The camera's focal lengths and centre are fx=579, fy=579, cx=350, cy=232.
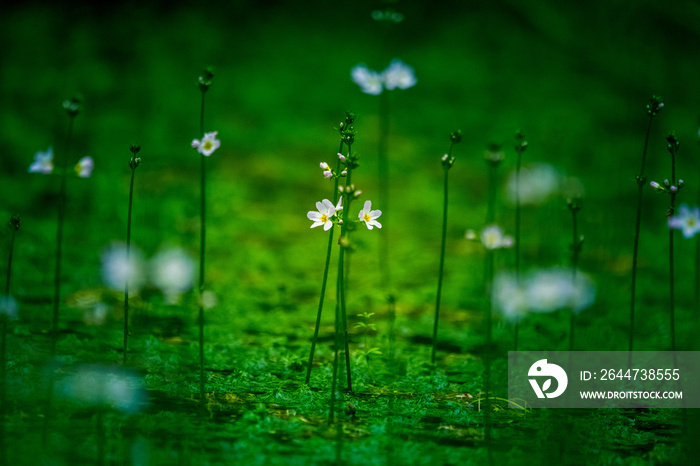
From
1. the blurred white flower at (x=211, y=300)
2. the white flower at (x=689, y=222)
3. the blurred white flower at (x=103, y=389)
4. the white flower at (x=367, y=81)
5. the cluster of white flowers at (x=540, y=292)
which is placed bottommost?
the blurred white flower at (x=103, y=389)

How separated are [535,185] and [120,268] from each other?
2.42 metres

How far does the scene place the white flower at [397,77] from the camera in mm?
2854

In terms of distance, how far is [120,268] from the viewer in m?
2.53

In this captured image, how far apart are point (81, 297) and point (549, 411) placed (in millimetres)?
1767

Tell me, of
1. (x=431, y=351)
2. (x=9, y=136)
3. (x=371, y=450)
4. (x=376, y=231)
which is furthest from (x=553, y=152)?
(x=9, y=136)

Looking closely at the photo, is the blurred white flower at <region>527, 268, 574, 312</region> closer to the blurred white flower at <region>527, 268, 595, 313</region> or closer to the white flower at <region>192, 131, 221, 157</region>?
the blurred white flower at <region>527, 268, 595, 313</region>

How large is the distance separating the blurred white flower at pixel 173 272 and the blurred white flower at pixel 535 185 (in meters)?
1.95

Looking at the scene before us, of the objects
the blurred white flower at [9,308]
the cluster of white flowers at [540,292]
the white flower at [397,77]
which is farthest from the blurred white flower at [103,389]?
the white flower at [397,77]

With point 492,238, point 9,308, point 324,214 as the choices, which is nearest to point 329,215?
point 324,214

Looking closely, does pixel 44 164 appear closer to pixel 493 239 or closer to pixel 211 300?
pixel 211 300

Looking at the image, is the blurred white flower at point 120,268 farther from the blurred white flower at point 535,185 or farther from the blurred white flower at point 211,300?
the blurred white flower at point 535,185

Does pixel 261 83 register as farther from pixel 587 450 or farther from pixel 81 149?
pixel 587 450

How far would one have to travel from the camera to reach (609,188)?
11.9 ft

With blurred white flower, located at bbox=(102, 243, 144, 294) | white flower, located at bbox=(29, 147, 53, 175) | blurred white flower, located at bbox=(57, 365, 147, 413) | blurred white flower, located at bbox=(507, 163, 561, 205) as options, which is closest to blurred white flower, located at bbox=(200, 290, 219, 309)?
blurred white flower, located at bbox=(102, 243, 144, 294)
